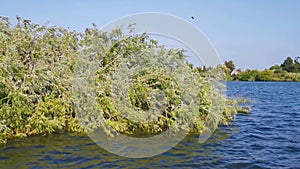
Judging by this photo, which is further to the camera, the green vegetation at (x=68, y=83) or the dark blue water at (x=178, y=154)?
the green vegetation at (x=68, y=83)

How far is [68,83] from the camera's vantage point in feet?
35.9

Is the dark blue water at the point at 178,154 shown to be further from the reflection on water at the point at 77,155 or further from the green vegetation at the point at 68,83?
the green vegetation at the point at 68,83

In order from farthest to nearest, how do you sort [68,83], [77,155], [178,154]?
[68,83] < [178,154] < [77,155]

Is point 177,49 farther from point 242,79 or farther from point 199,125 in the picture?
point 242,79

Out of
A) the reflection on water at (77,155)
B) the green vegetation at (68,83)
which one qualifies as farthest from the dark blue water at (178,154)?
the green vegetation at (68,83)

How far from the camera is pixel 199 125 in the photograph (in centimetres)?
1152

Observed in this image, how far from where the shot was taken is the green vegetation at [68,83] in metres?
10.1

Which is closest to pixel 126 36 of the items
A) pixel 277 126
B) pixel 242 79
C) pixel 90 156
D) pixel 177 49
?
pixel 177 49

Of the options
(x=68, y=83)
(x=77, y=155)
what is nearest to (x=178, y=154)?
(x=77, y=155)

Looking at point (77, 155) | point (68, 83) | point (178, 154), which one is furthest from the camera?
point (68, 83)

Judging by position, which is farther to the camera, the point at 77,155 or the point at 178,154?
the point at 178,154

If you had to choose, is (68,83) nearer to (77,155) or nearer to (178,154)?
(77,155)

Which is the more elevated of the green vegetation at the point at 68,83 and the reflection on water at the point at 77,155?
the green vegetation at the point at 68,83

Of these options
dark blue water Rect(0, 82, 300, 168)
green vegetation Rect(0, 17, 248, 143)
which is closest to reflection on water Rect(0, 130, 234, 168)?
dark blue water Rect(0, 82, 300, 168)
